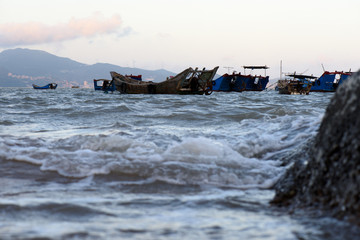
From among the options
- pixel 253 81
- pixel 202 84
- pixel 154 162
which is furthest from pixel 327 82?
pixel 154 162

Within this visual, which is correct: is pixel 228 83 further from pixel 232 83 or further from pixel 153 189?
pixel 153 189

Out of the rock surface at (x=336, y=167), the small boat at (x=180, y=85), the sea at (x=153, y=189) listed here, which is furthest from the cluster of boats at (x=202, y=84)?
the rock surface at (x=336, y=167)

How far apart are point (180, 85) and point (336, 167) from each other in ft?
78.1

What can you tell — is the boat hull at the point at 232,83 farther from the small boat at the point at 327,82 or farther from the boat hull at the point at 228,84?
the small boat at the point at 327,82

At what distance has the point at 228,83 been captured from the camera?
43094mm

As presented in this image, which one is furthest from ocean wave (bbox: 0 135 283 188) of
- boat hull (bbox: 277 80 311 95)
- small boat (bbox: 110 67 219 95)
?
boat hull (bbox: 277 80 311 95)

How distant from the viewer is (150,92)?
26.3m

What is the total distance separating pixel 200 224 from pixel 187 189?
0.85 meters

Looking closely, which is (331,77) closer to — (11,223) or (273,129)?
(273,129)

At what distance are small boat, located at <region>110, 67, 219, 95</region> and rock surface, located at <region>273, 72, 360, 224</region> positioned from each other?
23192 millimetres

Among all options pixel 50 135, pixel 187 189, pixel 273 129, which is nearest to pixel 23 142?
pixel 50 135

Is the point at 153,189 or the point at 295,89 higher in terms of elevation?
the point at 295,89

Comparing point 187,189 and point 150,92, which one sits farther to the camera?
point 150,92

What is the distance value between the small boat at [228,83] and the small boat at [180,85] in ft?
47.5
